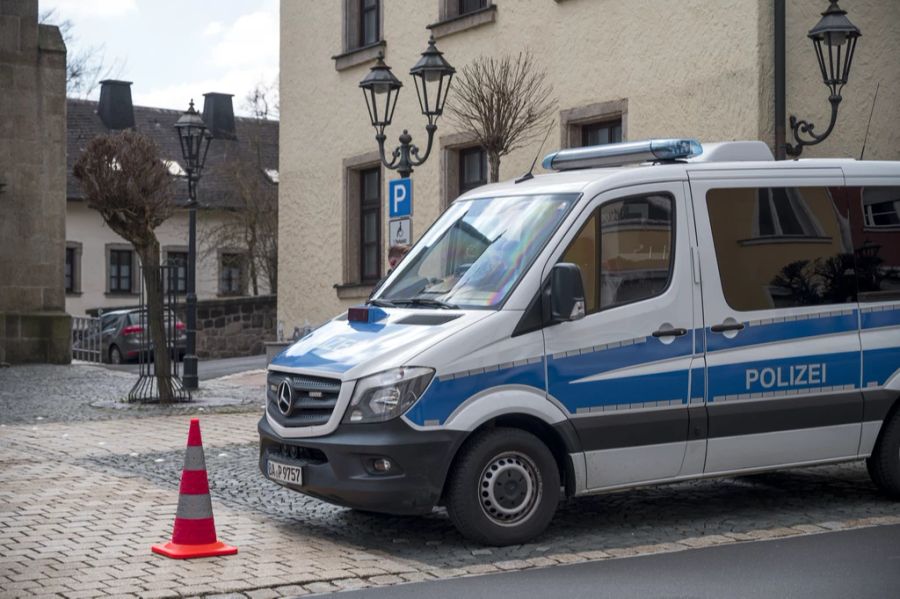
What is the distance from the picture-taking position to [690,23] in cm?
1630

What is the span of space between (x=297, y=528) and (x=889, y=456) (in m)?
3.98

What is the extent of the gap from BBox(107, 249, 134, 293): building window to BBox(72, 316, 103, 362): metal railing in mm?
22920

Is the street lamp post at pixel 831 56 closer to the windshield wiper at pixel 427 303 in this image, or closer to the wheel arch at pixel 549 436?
the windshield wiper at pixel 427 303

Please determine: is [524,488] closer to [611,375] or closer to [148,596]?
[611,375]

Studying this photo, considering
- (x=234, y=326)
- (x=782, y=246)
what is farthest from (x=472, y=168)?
(x=234, y=326)

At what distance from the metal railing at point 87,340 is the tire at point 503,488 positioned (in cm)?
2855

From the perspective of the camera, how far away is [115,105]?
208ft

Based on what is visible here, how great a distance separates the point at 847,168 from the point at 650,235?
5.78 ft

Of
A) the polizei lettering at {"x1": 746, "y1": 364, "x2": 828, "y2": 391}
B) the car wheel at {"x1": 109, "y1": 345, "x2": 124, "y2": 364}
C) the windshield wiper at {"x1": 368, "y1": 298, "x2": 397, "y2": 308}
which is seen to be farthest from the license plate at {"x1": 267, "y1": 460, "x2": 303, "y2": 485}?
the car wheel at {"x1": 109, "y1": 345, "x2": 124, "y2": 364}

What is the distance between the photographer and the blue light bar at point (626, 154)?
9.50 metres

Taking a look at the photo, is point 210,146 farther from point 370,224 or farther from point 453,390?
point 453,390

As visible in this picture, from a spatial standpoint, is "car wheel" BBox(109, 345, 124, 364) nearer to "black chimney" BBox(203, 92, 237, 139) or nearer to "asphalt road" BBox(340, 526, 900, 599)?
"black chimney" BBox(203, 92, 237, 139)

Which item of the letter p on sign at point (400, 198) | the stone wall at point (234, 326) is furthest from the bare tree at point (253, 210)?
the letter p on sign at point (400, 198)

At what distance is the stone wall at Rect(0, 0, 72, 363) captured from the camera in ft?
97.6
